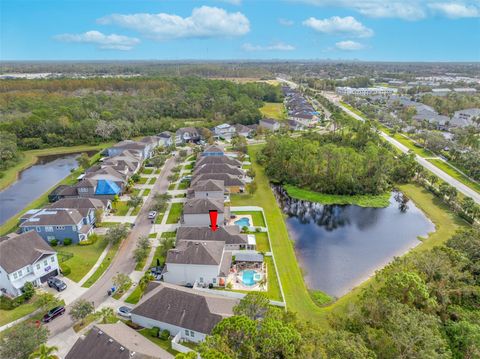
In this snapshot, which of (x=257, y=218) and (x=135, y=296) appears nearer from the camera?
(x=135, y=296)

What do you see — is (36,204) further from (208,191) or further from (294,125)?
(294,125)

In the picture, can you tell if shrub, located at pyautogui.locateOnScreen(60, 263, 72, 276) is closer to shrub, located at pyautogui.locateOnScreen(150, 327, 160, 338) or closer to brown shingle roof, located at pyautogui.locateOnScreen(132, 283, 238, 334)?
brown shingle roof, located at pyautogui.locateOnScreen(132, 283, 238, 334)

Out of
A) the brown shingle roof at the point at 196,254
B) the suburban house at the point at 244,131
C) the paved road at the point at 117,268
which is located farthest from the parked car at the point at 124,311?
the suburban house at the point at 244,131

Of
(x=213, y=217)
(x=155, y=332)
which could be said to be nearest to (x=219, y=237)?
(x=213, y=217)

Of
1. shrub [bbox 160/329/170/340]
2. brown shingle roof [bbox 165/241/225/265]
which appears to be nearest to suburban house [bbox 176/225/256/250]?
brown shingle roof [bbox 165/241/225/265]

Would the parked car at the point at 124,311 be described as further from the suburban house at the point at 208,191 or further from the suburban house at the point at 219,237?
the suburban house at the point at 208,191

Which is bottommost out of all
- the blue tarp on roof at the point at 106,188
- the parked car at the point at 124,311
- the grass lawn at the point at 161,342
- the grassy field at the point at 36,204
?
the grass lawn at the point at 161,342
